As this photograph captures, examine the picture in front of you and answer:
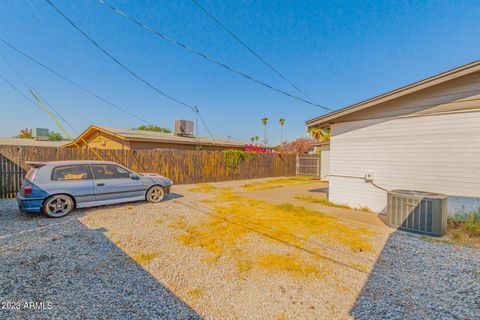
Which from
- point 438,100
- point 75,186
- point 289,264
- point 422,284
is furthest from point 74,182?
point 438,100

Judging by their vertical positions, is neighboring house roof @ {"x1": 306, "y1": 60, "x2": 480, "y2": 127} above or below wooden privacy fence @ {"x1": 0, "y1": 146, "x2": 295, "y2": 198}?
above

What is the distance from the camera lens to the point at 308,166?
17.4 meters

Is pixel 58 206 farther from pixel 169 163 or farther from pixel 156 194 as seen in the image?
pixel 169 163

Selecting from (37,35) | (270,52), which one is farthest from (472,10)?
(37,35)

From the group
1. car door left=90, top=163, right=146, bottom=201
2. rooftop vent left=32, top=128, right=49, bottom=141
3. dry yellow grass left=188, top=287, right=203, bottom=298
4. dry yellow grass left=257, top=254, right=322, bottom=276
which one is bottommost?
dry yellow grass left=188, top=287, right=203, bottom=298

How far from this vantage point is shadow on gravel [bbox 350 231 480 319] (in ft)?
7.11

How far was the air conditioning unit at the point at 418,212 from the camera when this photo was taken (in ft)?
14.1

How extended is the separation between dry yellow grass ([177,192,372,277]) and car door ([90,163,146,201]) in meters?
2.71

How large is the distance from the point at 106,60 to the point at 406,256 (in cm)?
1265

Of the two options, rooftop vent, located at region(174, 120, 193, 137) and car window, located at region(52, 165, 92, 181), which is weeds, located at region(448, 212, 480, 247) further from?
rooftop vent, located at region(174, 120, 193, 137)

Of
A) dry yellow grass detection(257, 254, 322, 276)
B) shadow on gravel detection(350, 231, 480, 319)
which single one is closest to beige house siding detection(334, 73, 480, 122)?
shadow on gravel detection(350, 231, 480, 319)

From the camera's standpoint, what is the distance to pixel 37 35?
26.9ft

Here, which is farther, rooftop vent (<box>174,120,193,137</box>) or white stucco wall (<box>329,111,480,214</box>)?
rooftop vent (<box>174,120,193,137</box>)

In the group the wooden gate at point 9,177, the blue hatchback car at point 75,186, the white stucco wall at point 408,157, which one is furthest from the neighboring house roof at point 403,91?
the wooden gate at point 9,177
